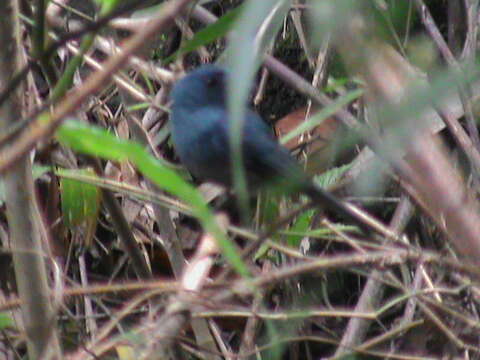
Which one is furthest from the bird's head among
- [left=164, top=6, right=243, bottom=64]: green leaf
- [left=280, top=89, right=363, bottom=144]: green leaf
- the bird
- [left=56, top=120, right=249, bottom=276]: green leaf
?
[left=56, top=120, right=249, bottom=276]: green leaf

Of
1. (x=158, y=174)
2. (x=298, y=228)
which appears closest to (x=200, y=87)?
(x=298, y=228)

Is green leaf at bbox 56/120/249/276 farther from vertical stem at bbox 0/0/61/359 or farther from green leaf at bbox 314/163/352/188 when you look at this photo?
green leaf at bbox 314/163/352/188

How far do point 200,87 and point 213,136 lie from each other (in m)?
0.15

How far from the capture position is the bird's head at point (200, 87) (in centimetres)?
283

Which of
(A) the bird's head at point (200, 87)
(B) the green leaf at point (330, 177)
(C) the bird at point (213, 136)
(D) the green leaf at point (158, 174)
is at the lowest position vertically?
(B) the green leaf at point (330, 177)

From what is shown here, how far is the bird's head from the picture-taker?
9.28ft

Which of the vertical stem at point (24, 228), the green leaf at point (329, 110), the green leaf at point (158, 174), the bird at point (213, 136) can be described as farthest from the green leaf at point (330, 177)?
the green leaf at point (158, 174)

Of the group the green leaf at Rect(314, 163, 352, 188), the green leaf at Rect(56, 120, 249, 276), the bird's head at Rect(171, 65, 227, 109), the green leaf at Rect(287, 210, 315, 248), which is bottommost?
the green leaf at Rect(287, 210, 315, 248)

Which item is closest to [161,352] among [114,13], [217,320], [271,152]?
[114,13]

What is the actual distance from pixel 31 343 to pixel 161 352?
29cm

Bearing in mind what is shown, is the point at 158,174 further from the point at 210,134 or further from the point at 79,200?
the point at 210,134

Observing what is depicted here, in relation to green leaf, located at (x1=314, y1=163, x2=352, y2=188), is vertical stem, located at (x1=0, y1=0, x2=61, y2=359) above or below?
above

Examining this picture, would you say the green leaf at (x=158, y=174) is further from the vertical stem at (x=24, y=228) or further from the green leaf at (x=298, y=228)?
the green leaf at (x=298, y=228)

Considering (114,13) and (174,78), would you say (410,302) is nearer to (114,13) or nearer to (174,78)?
(174,78)
